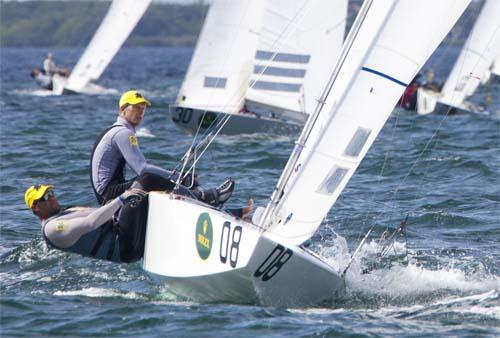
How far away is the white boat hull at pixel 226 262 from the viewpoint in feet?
22.7

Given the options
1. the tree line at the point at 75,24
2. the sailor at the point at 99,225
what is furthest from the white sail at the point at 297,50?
the tree line at the point at 75,24

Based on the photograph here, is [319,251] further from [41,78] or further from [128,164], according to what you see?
[41,78]

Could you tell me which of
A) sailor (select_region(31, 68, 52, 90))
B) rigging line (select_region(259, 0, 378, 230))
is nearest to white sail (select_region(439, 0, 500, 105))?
rigging line (select_region(259, 0, 378, 230))

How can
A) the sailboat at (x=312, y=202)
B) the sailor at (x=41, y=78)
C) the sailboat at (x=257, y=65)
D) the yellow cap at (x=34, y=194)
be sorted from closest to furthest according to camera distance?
the sailboat at (x=312, y=202) → the yellow cap at (x=34, y=194) → the sailboat at (x=257, y=65) → the sailor at (x=41, y=78)

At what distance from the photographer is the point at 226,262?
7023mm

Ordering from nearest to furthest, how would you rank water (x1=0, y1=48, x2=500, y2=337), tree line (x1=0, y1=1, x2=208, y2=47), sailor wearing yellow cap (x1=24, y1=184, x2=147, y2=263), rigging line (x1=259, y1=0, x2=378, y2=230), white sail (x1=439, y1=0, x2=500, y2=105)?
water (x1=0, y1=48, x2=500, y2=337) < rigging line (x1=259, y1=0, x2=378, y2=230) < sailor wearing yellow cap (x1=24, y1=184, x2=147, y2=263) < white sail (x1=439, y1=0, x2=500, y2=105) < tree line (x1=0, y1=1, x2=208, y2=47)

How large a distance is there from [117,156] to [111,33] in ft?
54.3

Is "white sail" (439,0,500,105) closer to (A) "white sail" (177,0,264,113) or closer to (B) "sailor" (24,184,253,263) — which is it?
(A) "white sail" (177,0,264,113)

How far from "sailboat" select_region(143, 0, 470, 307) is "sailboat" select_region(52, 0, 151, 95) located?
16.6m

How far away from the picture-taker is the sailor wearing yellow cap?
7.70 m

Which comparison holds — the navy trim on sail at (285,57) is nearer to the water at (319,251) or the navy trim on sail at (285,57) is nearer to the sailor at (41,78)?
the water at (319,251)

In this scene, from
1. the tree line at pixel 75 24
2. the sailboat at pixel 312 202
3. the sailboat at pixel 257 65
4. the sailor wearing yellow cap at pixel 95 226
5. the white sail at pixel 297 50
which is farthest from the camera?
the tree line at pixel 75 24

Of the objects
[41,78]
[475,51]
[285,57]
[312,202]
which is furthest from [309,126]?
[41,78]

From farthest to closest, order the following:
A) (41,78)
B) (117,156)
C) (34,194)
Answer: (41,78) < (117,156) < (34,194)
